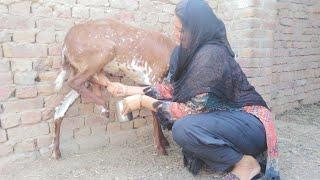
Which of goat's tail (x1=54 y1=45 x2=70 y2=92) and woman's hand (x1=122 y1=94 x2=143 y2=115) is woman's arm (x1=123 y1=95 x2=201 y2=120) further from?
goat's tail (x1=54 y1=45 x2=70 y2=92)

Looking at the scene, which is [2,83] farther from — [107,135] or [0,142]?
[107,135]

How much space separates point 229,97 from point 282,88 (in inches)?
113

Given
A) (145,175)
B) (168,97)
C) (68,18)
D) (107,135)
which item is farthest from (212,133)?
(68,18)

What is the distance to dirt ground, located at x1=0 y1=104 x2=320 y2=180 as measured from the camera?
3.31 metres

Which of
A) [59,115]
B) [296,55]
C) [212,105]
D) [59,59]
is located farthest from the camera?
[296,55]

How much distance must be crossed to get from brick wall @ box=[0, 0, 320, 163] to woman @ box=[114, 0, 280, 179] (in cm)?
102

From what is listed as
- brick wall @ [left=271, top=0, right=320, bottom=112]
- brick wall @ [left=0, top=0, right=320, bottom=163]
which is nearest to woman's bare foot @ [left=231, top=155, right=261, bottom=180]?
brick wall @ [left=0, top=0, right=320, bottom=163]

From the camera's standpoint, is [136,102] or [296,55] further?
[296,55]

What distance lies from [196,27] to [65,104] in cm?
146

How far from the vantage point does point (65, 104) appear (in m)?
3.59

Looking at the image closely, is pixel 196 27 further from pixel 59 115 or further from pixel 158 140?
pixel 59 115

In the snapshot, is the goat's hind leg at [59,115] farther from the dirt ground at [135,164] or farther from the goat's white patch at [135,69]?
the goat's white patch at [135,69]

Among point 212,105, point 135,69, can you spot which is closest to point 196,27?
point 212,105

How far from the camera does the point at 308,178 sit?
10.8ft
